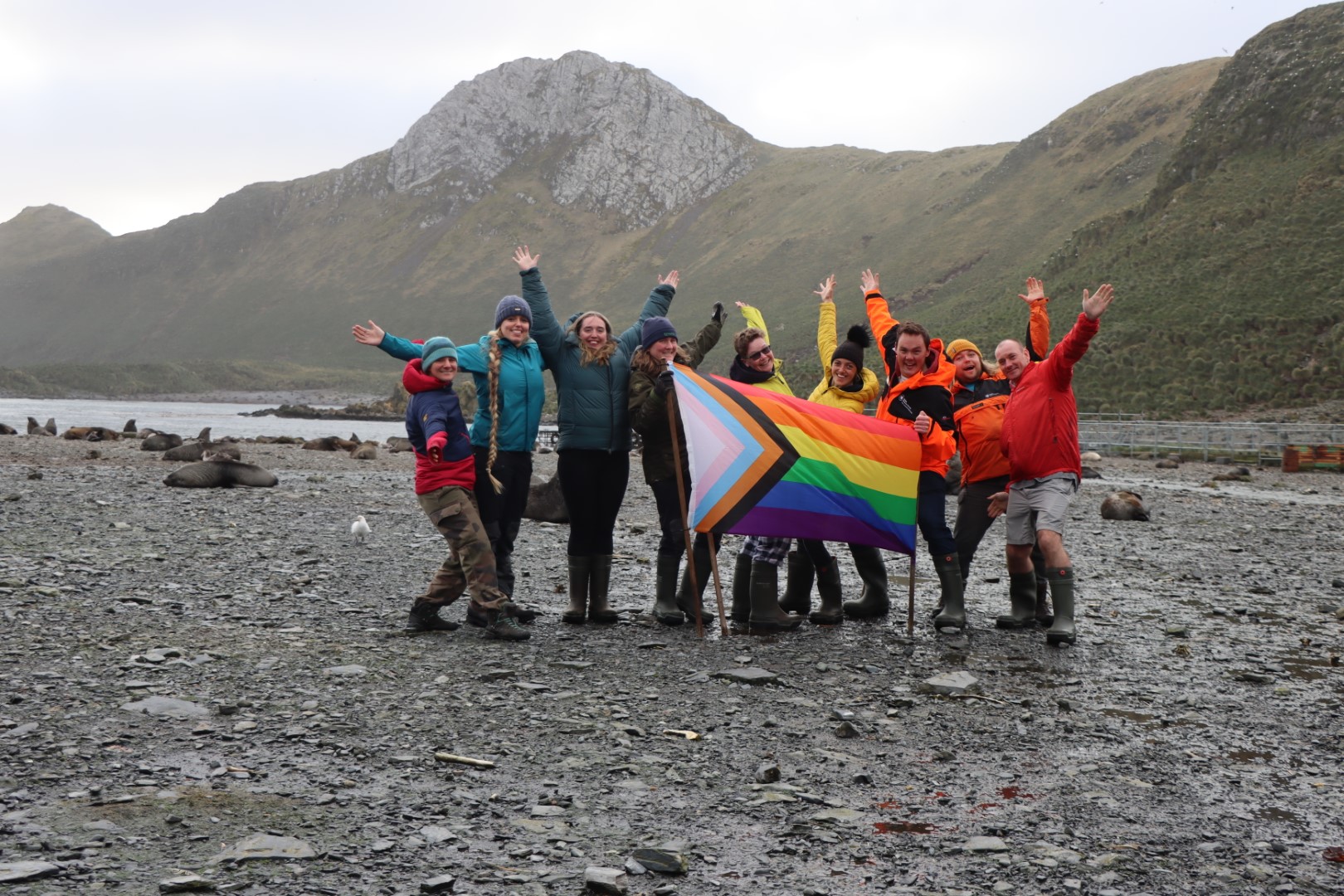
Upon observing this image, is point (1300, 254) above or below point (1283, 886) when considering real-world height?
above

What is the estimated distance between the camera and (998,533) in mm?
16828

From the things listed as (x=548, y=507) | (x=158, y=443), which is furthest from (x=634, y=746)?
(x=158, y=443)

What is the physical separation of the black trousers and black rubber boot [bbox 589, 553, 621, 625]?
0.08m

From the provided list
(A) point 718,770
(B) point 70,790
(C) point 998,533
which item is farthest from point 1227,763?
(C) point 998,533

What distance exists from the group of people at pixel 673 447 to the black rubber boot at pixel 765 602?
0.05 ft

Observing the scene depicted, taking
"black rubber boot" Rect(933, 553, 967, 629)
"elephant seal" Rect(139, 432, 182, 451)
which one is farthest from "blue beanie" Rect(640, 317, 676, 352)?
"elephant seal" Rect(139, 432, 182, 451)

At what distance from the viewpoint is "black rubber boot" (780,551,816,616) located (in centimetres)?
913

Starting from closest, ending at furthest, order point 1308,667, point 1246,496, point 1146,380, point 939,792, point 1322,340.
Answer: point 939,792
point 1308,667
point 1246,496
point 1322,340
point 1146,380

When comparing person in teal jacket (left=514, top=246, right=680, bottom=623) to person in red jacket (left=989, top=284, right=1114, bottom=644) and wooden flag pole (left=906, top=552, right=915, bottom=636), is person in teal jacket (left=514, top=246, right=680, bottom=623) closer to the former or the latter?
wooden flag pole (left=906, top=552, right=915, bottom=636)

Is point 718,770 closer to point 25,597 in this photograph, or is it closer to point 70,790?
point 70,790

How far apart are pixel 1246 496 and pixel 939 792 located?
73.2 feet

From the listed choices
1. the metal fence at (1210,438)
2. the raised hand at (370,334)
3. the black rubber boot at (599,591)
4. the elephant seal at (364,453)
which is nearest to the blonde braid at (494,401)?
the raised hand at (370,334)

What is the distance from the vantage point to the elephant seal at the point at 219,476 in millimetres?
18078

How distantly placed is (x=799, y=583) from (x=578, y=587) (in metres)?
2.00
